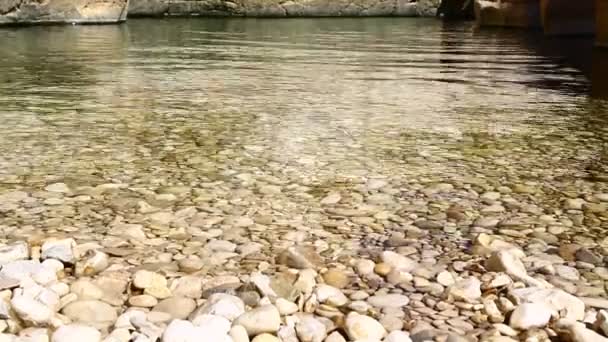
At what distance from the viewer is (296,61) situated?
8.15 meters

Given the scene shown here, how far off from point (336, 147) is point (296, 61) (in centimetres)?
471

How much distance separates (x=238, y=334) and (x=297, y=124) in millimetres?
2631

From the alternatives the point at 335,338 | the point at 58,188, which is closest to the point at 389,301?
the point at 335,338

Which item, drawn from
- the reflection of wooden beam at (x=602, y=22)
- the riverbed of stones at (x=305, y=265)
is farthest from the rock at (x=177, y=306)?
the reflection of wooden beam at (x=602, y=22)

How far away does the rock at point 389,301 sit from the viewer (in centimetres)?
187

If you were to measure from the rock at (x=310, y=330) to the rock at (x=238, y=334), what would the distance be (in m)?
0.14

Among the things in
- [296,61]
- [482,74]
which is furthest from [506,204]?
[296,61]

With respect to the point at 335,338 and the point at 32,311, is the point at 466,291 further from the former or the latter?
the point at 32,311

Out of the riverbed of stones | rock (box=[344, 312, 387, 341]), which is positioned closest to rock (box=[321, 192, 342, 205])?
the riverbed of stones

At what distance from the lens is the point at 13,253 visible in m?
2.09

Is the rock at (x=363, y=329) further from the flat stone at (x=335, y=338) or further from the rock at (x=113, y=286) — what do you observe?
the rock at (x=113, y=286)

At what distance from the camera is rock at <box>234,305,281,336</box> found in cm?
169

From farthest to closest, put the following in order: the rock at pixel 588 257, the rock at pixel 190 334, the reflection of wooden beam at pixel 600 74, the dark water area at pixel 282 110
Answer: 1. the reflection of wooden beam at pixel 600 74
2. the dark water area at pixel 282 110
3. the rock at pixel 588 257
4. the rock at pixel 190 334

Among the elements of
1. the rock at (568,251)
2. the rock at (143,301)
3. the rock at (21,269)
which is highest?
the rock at (21,269)
